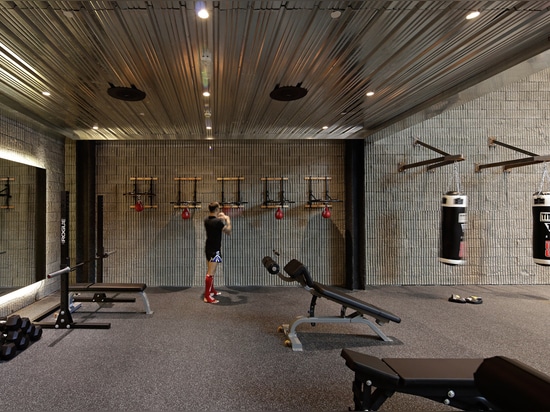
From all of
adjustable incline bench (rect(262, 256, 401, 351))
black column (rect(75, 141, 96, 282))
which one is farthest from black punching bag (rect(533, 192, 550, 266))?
black column (rect(75, 141, 96, 282))

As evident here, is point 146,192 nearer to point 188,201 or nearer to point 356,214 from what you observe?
point 188,201

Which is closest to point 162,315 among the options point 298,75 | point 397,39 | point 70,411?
point 70,411

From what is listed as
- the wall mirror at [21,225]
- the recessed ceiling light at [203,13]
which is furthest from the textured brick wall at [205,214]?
the recessed ceiling light at [203,13]

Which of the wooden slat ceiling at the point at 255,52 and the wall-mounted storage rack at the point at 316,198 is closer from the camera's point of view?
the wooden slat ceiling at the point at 255,52

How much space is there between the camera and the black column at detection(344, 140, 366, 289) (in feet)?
16.5

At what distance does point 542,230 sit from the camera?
3875mm

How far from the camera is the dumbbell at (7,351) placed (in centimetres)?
251

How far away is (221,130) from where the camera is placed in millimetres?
4551

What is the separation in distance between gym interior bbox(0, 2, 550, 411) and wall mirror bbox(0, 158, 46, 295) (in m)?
0.03

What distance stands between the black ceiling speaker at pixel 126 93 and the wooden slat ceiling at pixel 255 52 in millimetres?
81

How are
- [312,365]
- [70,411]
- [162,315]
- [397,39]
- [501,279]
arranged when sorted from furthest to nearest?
[501,279] → [162,315] → [312,365] → [397,39] → [70,411]

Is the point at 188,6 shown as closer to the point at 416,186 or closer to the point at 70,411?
the point at 70,411

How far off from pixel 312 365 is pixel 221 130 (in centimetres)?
365

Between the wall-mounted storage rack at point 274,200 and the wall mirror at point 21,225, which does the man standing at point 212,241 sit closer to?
the wall-mounted storage rack at point 274,200
